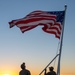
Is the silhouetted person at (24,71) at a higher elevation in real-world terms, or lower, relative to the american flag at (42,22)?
lower

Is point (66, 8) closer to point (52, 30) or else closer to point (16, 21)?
point (52, 30)

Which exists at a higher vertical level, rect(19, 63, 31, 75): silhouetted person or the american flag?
the american flag

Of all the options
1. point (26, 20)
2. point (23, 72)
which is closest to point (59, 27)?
point (26, 20)

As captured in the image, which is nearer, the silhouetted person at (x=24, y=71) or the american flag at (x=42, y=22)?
the silhouetted person at (x=24, y=71)

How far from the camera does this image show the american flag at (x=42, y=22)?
22.8 meters

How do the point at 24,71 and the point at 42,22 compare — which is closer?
the point at 24,71

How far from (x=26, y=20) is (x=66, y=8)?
109 inches

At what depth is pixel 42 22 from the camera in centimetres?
2275

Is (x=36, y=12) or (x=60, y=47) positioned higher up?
(x=36, y=12)

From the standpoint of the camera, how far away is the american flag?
22.8 metres

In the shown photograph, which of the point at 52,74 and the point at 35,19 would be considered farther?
the point at 35,19

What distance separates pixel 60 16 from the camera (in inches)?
933

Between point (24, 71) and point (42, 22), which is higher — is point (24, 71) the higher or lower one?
the lower one

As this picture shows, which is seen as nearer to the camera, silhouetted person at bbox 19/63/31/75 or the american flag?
silhouetted person at bbox 19/63/31/75
